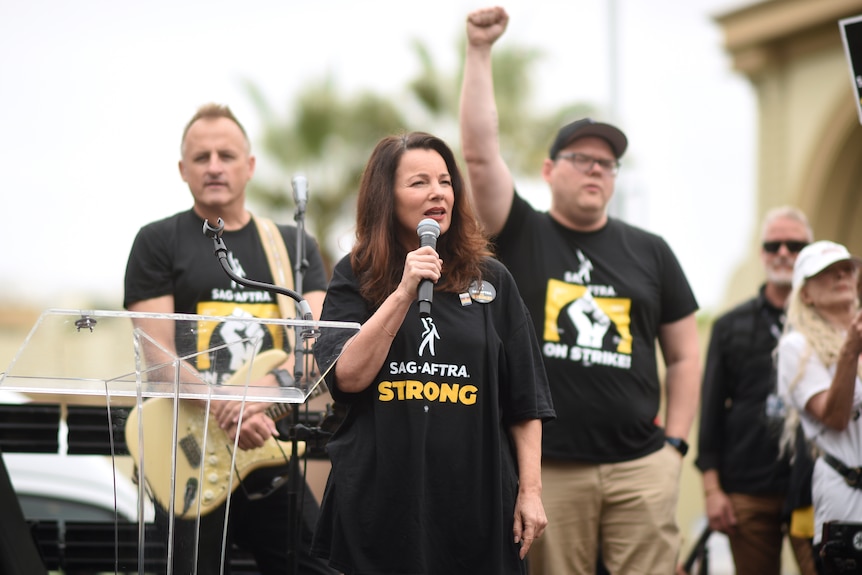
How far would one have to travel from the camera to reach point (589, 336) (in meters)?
4.81

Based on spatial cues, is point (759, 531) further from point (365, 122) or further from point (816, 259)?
point (365, 122)

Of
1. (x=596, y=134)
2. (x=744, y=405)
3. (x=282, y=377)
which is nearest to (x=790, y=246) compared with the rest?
(x=744, y=405)

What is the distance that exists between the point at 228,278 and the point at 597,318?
1.62 m

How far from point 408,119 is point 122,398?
17.4 m

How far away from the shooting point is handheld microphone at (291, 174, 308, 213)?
183 inches

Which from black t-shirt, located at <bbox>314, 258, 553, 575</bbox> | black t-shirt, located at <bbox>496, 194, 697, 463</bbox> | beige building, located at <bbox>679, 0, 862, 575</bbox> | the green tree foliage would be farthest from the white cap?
the green tree foliage

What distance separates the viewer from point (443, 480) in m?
3.44

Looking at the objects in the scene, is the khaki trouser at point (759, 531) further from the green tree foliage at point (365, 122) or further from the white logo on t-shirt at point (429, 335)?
the green tree foliage at point (365, 122)

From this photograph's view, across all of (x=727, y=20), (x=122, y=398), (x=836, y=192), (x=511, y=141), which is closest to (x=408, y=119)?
(x=511, y=141)

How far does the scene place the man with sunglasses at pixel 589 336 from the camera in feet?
15.5

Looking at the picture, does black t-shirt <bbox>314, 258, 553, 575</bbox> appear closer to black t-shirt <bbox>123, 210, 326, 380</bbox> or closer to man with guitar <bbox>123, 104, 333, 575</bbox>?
man with guitar <bbox>123, 104, 333, 575</bbox>

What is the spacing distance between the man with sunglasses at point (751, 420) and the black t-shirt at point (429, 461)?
2629 millimetres

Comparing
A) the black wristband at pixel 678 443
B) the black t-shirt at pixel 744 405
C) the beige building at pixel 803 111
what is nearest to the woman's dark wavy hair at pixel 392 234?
the black wristband at pixel 678 443

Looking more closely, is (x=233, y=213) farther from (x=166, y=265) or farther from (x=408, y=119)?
(x=408, y=119)
